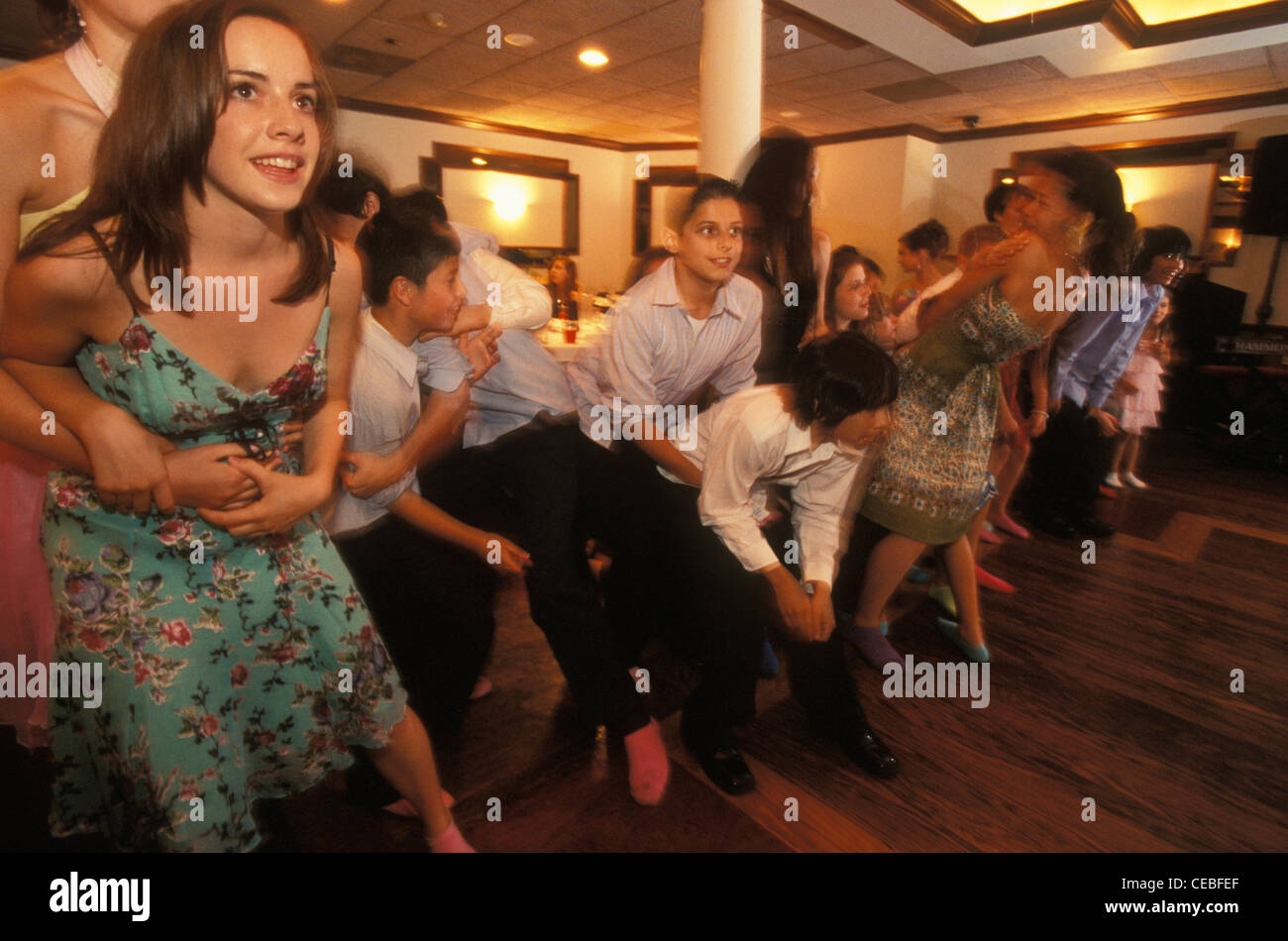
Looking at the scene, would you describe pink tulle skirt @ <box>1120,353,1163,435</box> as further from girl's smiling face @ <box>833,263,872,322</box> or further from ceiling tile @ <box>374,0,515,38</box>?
ceiling tile @ <box>374,0,515,38</box>

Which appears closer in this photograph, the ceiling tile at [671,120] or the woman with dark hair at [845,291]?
the woman with dark hair at [845,291]

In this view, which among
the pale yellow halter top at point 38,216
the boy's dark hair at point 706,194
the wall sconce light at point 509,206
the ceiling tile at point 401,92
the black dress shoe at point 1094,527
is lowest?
the black dress shoe at point 1094,527

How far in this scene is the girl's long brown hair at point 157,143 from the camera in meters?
0.87

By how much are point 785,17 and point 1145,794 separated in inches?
189

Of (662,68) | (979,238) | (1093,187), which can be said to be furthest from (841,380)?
(662,68)

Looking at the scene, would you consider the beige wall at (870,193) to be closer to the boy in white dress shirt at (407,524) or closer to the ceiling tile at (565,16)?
the ceiling tile at (565,16)

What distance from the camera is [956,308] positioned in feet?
6.54

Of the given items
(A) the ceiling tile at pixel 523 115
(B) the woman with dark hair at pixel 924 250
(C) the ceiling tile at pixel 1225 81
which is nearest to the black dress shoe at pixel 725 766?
(B) the woman with dark hair at pixel 924 250

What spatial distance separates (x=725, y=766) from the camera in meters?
1.72

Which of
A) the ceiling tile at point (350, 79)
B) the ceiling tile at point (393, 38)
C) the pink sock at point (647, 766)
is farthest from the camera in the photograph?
the ceiling tile at point (350, 79)

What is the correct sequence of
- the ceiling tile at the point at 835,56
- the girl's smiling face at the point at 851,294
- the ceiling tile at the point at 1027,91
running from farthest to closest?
1. the ceiling tile at the point at 1027,91
2. the ceiling tile at the point at 835,56
3. the girl's smiling face at the point at 851,294

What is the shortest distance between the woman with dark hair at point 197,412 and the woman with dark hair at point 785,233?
1605mm

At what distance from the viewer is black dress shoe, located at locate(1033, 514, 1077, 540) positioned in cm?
354
